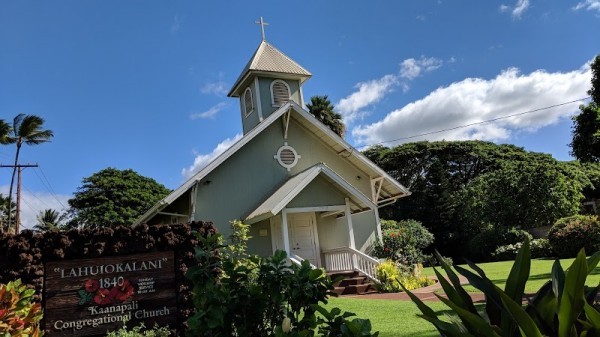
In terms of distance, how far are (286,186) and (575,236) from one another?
14.0 m

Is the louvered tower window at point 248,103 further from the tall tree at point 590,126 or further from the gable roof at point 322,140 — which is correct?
the tall tree at point 590,126

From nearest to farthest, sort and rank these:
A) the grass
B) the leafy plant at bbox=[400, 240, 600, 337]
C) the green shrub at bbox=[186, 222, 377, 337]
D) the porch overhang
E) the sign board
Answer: the leafy plant at bbox=[400, 240, 600, 337] → the green shrub at bbox=[186, 222, 377, 337] → the sign board → the grass → the porch overhang

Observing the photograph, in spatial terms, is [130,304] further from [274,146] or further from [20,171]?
[20,171]

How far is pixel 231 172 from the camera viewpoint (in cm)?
→ 1622

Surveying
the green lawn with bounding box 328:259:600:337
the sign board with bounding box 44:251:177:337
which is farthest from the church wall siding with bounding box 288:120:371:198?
the sign board with bounding box 44:251:177:337

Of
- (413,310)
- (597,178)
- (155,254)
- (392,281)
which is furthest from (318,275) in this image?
(597,178)

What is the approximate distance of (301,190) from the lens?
580 inches

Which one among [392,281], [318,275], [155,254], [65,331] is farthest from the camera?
[392,281]

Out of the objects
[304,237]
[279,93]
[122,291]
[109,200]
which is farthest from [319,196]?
[109,200]

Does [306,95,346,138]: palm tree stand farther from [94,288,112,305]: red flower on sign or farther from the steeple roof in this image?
[94,288,112,305]: red flower on sign

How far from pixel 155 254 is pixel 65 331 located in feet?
4.70

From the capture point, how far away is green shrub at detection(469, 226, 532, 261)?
27.0 m

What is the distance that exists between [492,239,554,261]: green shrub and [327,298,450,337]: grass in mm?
16249

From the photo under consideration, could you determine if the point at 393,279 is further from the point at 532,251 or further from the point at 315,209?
the point at 532,251
